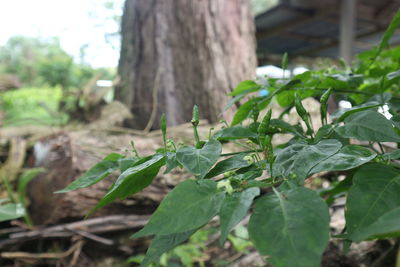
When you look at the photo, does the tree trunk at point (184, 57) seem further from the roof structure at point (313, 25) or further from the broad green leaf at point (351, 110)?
the roof structure at point (313, 25)

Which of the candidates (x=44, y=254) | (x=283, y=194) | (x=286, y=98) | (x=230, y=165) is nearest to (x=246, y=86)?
(x=286, y=98)

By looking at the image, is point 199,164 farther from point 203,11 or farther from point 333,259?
point 203,11

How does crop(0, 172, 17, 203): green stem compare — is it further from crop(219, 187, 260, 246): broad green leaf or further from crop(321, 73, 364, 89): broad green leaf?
crop(219, 187, 260, 246): broad green leaf

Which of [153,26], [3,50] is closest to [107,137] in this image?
[153,26]

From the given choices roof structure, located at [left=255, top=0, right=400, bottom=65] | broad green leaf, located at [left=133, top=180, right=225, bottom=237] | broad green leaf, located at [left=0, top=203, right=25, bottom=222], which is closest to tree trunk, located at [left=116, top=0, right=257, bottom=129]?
broad green leaf, located at [left=0, top=203, right=25, bottom=222]

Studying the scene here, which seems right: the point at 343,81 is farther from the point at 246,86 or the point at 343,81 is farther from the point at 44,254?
the point at 44,254

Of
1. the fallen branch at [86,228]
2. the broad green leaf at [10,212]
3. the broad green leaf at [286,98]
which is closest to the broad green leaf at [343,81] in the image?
the broad green leaf at [286,98]
